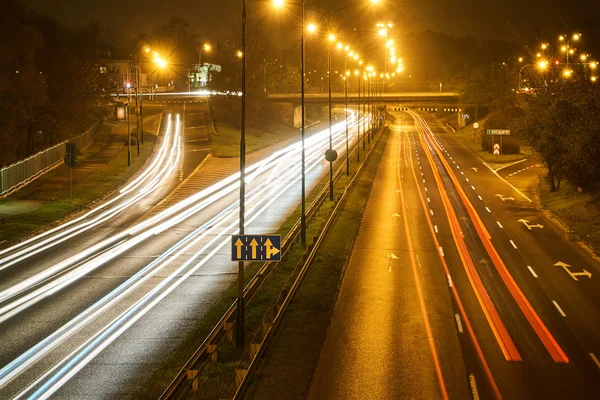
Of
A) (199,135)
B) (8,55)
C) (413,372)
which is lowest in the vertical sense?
(413,372)

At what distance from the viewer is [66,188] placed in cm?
4922

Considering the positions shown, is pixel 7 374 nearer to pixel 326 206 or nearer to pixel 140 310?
pixel 140 310

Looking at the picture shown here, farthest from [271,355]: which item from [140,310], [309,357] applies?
[140,310]

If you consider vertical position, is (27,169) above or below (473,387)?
above

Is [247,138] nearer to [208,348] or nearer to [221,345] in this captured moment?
[221,345]

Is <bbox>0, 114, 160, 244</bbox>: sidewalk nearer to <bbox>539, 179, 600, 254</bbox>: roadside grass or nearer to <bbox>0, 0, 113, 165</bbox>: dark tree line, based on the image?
<bbox>0, 0, 113, 165</bbox>: dark tree line

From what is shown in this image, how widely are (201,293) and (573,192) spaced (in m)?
31.1

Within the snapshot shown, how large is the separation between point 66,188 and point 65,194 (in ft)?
9.01

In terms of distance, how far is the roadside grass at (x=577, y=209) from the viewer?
1408 inches

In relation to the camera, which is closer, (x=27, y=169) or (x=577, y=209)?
(x=577, y=209)

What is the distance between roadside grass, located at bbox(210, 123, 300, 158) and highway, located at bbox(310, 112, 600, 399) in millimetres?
26859

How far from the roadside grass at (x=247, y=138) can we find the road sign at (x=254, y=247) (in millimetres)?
48177

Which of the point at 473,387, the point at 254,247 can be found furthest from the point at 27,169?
the point at 473,387

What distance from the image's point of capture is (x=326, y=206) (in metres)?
41.6
